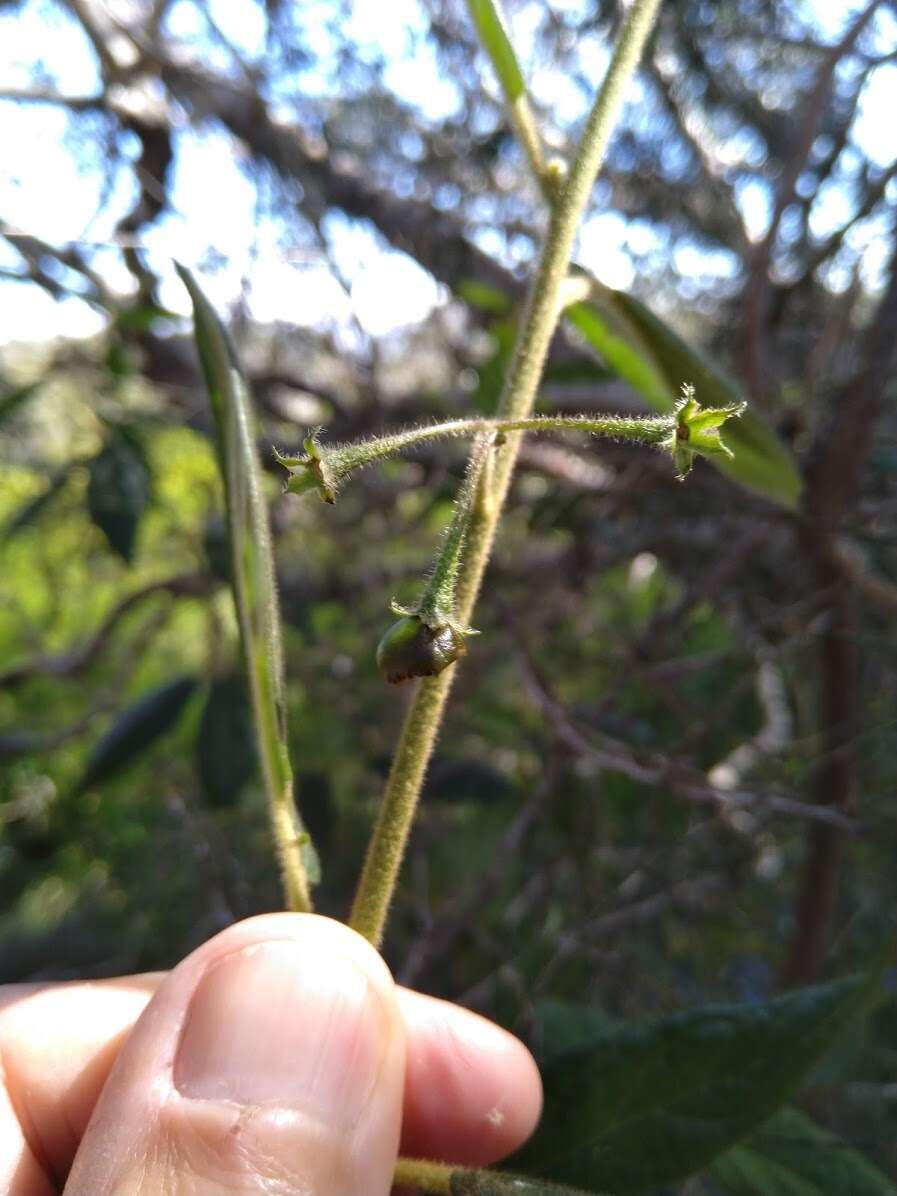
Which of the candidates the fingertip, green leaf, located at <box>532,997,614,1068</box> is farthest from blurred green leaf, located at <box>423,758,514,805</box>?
the fingertip

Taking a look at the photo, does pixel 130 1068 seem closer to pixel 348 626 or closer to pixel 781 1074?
pixel 781 1074

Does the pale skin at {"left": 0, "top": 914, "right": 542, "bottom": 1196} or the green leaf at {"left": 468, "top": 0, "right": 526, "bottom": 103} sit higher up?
the green leaf at {"left": 468, "top": 0, "right": 526, "bottom": 103}

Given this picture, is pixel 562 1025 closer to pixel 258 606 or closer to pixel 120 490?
pixel 258 606

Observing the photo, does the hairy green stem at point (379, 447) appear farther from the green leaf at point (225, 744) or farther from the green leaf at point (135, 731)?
the green leaf at point (135, 731)

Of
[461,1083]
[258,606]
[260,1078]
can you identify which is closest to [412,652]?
[258,606]

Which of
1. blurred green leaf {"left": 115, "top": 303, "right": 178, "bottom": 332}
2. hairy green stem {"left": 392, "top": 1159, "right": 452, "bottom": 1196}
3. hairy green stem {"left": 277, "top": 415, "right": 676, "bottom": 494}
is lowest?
hairy green stem {"left": 392, "top": 1159, "right": 452, "bottom": 1196}

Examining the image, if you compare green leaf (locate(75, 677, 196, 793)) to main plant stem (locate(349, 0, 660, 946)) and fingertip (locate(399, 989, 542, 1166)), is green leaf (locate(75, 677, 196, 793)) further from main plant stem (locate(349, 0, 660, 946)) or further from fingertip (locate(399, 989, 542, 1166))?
main plant stem (locate(349, 0, 660, 946))
